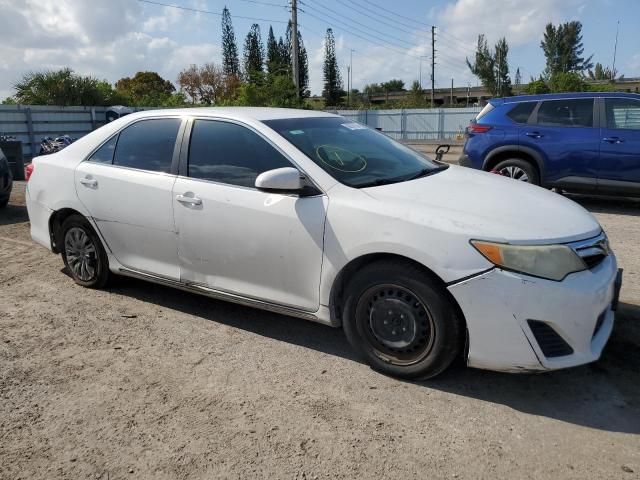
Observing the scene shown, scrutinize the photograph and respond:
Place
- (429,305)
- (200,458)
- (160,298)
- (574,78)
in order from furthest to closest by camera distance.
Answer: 1. (574,78)
2. (160,298)
3. (429,305)
4. (200,458)

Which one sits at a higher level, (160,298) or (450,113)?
(450,113)

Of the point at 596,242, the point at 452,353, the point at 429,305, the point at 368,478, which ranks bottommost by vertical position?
the point at 368,478

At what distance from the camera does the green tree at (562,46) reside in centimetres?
7862

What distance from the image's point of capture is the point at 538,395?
3.14 meters

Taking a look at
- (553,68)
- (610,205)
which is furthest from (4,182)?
(553,68)

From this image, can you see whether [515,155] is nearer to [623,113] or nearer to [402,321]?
[623,113]

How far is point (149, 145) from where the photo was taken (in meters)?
4.35

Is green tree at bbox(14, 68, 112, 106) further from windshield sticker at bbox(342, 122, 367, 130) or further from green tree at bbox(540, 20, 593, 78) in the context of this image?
green tree at bbox(540, 20, 593, 78)

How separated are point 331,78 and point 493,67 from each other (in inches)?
1282

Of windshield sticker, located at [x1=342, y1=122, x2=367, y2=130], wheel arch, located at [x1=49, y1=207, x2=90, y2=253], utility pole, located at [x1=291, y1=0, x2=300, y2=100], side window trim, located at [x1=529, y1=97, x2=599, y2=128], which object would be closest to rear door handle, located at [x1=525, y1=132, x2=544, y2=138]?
side window trim, located at [x1=529, y1=97, x2=599, y2=128]

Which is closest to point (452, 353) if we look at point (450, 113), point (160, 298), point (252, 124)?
point (252, 124)

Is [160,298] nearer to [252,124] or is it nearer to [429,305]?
[252,124]

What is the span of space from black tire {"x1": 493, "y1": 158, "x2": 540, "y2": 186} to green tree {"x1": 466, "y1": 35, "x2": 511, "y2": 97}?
56.5m

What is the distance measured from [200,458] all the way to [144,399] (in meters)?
0.68
